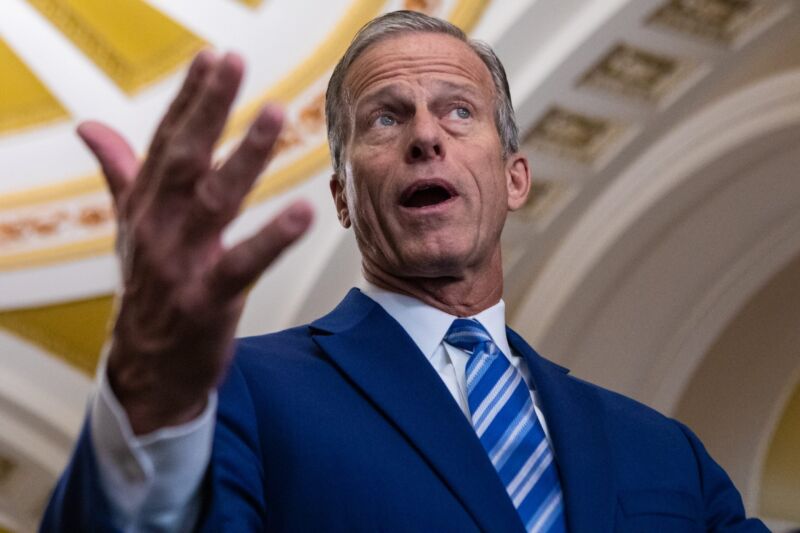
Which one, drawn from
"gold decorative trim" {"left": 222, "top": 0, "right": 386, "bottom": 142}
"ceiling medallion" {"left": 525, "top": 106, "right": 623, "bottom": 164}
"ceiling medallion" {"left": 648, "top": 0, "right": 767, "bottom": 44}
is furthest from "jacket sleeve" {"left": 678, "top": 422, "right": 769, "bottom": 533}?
"gold decorative trim" {"left": 222, "top": 0, "right": 386, "bottom": 142}

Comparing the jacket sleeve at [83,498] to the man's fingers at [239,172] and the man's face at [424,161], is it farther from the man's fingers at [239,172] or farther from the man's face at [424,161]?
the man's face at [424,161]

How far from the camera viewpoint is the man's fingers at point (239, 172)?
1.06 meters

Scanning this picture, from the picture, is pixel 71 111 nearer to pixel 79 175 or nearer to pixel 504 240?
pixel 79 175

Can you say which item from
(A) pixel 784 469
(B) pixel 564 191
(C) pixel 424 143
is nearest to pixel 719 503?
(C) pixel 424 143

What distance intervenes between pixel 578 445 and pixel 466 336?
20cm

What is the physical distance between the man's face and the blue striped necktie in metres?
0.12

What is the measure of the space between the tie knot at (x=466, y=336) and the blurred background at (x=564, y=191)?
405 centimetres

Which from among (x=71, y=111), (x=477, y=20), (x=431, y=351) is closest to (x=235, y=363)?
(x=431, y=351)

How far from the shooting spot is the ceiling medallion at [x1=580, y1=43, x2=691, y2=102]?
19.5 ft

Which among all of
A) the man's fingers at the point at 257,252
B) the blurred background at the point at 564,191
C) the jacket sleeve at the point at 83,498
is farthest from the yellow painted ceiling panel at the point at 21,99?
the man's fingers at the point at 257,252

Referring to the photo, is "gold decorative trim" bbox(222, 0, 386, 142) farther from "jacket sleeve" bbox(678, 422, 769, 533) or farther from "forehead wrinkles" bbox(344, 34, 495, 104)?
"jacket sleeve" bbox(678, 422, 769, 533)

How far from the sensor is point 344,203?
6.72 ft

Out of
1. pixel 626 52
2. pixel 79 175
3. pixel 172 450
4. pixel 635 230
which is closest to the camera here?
pixel 172 450

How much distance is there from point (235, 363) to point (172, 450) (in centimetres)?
37
